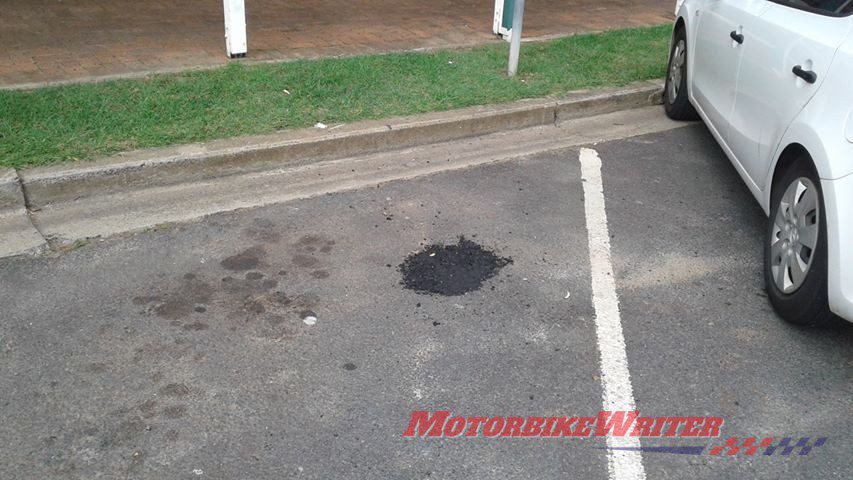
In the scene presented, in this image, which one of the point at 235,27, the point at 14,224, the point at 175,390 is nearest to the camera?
the point at 175,390

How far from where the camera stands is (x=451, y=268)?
4.63 metres

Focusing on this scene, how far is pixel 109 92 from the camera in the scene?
6301 mm

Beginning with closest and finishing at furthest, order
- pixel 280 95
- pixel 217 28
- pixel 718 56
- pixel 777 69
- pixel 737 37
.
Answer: pixel 777 69 < pixel 737 37 < pixel 718 56 < pixel 280 95 < pixel 217 28

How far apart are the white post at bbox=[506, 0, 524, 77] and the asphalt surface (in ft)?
7.64

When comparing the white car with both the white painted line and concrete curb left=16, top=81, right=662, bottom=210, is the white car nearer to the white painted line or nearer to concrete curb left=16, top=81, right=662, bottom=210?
the white painted line

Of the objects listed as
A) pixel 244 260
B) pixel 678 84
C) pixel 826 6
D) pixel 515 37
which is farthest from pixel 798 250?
pixel 515 37

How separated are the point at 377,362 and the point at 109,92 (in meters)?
3.71

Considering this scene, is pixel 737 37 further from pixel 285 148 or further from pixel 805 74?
pixel 285 148

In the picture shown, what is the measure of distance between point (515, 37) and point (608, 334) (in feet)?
12.8

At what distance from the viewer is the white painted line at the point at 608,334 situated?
323 cm

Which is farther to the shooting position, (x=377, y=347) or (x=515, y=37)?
(x=515, y=37)

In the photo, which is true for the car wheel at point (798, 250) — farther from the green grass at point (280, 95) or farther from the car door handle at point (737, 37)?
the green grass at point (280, 95)

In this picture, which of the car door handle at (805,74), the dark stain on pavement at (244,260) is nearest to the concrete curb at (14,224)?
the dark stain on pavement at (244,260)

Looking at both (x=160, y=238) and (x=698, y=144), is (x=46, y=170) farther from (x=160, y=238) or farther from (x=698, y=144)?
(x=698, y=144)
